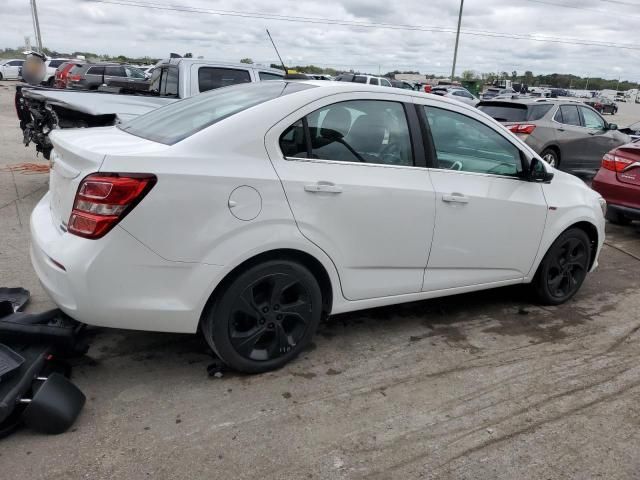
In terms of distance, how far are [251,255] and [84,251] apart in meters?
0.83

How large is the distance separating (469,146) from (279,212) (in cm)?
166

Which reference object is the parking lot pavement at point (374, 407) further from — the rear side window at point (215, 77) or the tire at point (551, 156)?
the tire at point (551, 156)

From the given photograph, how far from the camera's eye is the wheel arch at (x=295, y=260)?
2.96 m

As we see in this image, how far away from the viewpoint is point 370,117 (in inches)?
137

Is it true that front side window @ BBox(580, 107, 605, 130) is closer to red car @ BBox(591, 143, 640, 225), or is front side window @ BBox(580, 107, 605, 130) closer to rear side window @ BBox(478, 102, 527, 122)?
rear side window @ BBox(478, 102, 527, 122)

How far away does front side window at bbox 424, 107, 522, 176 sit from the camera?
12.2ft

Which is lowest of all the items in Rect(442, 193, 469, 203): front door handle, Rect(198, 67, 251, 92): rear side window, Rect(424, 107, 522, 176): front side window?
Rect(442, 193, 469, 203): front door handle

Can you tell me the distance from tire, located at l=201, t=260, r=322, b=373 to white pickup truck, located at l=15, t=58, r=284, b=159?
14.6 ft

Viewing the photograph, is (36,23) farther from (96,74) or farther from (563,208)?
(563,208)

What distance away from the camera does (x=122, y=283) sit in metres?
2.71

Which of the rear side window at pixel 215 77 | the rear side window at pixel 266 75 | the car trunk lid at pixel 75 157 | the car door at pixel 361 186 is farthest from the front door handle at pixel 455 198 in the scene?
the rear side window at pixel 266 75

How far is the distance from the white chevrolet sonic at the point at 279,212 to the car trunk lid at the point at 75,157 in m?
0.01

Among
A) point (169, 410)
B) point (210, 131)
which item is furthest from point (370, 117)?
point (169, 410)

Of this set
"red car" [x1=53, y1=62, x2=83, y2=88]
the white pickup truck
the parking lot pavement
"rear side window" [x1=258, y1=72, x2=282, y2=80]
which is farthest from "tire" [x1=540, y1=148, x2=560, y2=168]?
"red car" [x1=53, y1=62, x2=83, y2=88]
